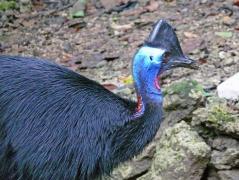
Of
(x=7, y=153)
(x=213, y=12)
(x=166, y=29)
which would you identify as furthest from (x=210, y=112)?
(x=213, y=12)

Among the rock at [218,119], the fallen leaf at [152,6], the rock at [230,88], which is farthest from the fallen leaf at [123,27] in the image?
the rock at [218,119]

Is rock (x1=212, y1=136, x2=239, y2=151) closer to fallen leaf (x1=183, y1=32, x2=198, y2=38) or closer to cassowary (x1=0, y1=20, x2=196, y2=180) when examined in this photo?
cassowary (x1=0, y1=20, x2=196, y2=180)

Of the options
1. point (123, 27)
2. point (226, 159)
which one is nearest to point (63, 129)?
point (226, 159)

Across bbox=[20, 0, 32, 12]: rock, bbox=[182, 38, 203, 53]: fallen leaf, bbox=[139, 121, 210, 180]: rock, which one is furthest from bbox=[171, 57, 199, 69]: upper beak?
bbox=[20, 0, 32, 12]: rock

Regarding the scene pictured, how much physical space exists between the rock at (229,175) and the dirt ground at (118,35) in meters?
0.97

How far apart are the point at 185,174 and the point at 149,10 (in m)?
2.34

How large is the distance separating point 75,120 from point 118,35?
8.00 ft

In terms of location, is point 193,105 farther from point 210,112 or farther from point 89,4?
point 89,4

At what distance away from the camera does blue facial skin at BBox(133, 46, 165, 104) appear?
11.2ft

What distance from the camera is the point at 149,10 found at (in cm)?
606

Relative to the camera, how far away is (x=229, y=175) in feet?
12.8

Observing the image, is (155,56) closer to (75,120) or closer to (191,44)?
(75,120)

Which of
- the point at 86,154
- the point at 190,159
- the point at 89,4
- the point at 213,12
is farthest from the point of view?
the point at 89,4

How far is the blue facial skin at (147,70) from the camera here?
3404 millimetres
